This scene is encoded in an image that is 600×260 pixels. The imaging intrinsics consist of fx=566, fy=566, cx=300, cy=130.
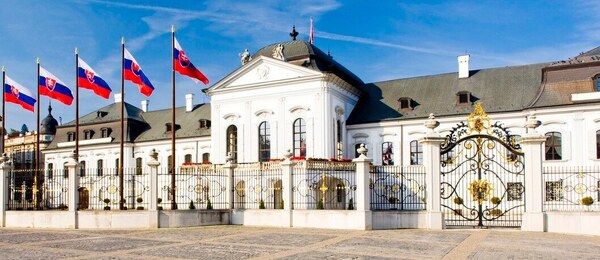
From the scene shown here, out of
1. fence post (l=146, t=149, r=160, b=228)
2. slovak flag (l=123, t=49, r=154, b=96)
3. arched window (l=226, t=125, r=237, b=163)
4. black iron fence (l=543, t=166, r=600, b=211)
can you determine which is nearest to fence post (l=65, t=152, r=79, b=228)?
fence post (l=146, t=149, r=160, b=228)

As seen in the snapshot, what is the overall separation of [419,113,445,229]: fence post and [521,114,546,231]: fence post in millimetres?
2476

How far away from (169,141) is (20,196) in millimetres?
26363

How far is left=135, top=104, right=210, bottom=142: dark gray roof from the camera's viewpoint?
47.8m

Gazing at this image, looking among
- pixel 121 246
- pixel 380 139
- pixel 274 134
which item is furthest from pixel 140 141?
pixel 121 246

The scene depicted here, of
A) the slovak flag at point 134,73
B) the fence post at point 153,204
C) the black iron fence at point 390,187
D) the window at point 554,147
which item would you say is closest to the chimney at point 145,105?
the slovak flag at point 134,73

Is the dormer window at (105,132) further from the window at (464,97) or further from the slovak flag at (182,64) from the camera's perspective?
the window at (464,97)

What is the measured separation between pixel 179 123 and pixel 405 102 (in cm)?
2122

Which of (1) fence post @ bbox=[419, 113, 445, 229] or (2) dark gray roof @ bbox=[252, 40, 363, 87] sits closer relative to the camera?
(1) fence post @ bbox=[419, 113, 445, 229]

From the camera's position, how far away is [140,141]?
164ft

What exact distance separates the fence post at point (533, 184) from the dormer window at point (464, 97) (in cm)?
2004

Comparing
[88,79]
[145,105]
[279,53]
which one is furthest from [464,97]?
[145,105]

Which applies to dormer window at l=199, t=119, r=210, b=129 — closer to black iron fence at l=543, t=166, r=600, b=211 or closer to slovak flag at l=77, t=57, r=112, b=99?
slovak flag at l=77, t=57, r=112, b=99

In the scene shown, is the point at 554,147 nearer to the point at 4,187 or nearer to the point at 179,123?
the point at 4,187

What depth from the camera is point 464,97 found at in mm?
37188
